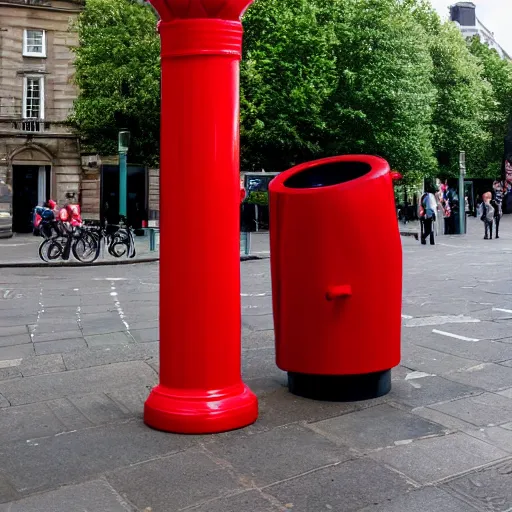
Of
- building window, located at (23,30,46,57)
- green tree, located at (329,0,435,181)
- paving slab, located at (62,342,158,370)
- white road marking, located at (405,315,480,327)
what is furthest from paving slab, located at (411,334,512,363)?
building window, located at (23,30,46,57)

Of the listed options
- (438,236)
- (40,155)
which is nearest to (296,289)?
(438,236)

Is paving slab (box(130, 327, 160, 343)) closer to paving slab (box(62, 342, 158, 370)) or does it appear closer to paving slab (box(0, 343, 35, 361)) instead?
paving slab (box(62, 342, 158, 370))

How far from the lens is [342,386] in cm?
464

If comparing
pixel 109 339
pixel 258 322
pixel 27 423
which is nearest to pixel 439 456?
pixel 27 423

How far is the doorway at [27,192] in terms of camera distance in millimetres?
34062

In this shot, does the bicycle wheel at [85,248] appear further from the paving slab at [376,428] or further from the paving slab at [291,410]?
the paving slab at [376,428]

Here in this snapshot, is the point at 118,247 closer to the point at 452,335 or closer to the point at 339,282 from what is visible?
the point at 452,335

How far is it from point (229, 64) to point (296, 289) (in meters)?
1.33

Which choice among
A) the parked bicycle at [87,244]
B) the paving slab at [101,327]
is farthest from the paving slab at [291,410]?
the parked bicycle at [87,244]

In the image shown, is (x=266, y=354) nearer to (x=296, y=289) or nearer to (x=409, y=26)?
(x=296, y=289)

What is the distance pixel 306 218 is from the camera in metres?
4.54

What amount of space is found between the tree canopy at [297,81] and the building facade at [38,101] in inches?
52.2

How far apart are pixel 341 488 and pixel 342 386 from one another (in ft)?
4.44

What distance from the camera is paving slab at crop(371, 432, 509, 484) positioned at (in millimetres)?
3484
